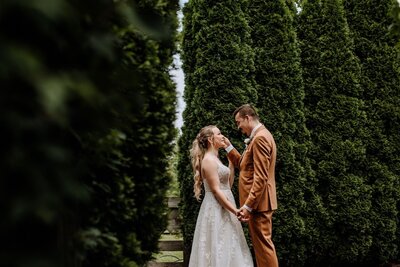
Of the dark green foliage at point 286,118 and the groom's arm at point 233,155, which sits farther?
the dark green foliage at point 286,118

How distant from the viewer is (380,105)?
8.70 metres

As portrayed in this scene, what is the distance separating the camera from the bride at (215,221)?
5.75m

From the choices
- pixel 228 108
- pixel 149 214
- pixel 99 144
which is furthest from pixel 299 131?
pixel 99 144

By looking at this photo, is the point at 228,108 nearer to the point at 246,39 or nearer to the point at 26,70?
the point at 246,39

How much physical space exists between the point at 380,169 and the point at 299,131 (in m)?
1.80

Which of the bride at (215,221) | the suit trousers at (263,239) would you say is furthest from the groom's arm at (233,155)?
the suit trousers at (263,239)

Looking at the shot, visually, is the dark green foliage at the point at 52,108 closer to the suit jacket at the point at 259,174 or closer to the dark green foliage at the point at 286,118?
the suit jacket at the point at 259,174

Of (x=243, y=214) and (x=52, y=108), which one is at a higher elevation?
(x=243, y=214)

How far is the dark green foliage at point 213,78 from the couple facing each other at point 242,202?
1023 mm

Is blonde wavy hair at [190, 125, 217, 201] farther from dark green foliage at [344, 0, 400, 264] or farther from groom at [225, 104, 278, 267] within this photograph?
dark green foliage at [344, 0, 400, 264]

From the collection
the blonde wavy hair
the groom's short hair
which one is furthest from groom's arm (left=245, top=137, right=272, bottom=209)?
the blonde wavy hair

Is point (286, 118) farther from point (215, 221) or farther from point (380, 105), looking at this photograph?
point (215, 221)

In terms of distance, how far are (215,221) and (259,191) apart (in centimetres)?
68

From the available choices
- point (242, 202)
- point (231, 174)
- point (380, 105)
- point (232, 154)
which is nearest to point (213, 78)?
point (232, 154)
